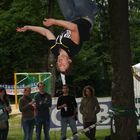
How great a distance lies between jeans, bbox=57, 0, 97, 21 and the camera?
8.27 m

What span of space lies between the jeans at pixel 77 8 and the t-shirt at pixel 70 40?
0.10 meters

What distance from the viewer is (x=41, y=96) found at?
13008mm

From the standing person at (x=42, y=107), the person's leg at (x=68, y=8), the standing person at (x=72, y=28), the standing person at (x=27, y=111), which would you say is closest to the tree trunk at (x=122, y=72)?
the standing person at (x=72, y=28)

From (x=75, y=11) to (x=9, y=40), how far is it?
27532 mm

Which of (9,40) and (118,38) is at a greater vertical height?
(9,40)

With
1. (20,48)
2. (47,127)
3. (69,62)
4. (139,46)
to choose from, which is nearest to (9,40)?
(20,48)

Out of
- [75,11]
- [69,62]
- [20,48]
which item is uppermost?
[20,48]

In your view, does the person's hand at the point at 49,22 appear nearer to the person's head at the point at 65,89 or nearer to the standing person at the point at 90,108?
the person's head at the point at 65,89

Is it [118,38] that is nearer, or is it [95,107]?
[118,38]

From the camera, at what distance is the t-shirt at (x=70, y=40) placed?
8344 millimetres

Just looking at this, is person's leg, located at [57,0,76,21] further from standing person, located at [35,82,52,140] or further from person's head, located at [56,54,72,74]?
standing person, located at [35,82,52,140]

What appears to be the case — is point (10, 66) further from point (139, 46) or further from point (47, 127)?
point (47, 127)

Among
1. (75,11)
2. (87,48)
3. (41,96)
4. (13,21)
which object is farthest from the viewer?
(87,48)

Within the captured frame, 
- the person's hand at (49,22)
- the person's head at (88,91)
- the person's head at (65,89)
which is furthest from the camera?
the person's head at (88,91)
